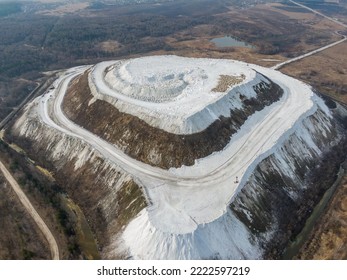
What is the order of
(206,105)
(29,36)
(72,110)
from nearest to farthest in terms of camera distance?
(206,105) → (72,110) → (29,36)

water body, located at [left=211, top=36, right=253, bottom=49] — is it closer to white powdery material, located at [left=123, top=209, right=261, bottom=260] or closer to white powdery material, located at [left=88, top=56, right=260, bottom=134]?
white powdery material, located at [left=88, top=56, right=260, bottom=134]

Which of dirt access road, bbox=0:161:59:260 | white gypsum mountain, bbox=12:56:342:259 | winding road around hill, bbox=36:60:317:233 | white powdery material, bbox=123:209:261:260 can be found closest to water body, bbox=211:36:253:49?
white gypsum mountain, bbox=12:56:342:259

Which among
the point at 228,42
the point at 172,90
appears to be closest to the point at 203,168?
the point at 172,90

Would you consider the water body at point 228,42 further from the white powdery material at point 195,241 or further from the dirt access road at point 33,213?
the white powdery material at point 195,241

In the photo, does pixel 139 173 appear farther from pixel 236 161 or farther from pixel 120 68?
pixel 120 68

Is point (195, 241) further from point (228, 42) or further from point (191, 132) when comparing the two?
point (228, 42)

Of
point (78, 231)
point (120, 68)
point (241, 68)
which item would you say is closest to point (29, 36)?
point (120, 68)

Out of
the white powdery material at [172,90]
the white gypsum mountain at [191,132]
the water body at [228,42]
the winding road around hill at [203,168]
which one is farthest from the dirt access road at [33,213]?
the water body at [228,42]
